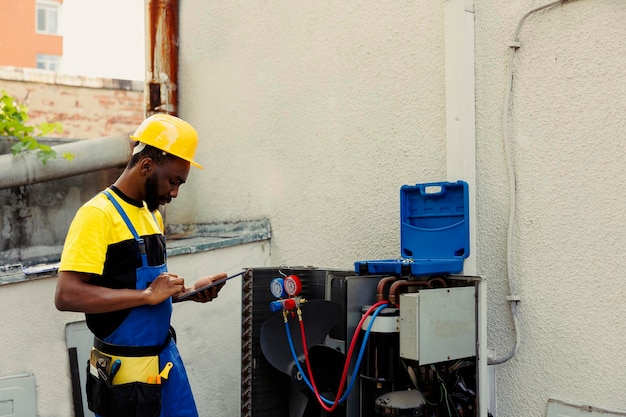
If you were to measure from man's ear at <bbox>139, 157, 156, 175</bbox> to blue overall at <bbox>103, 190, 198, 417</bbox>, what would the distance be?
0.58 ft

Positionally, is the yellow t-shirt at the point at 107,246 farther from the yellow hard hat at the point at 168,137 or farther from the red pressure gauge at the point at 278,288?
the red pressure gauge at the point at 278,288

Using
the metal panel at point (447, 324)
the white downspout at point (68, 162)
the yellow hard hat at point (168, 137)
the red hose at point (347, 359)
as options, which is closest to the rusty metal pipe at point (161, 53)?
the white downspout at point (68, 162)

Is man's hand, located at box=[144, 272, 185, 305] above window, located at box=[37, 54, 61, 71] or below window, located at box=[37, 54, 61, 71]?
below

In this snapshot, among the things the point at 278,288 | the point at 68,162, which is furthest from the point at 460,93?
the point at 68,162

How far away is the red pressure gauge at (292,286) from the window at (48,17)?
79.6 feet

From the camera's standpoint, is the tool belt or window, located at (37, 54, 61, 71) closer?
the tool belt

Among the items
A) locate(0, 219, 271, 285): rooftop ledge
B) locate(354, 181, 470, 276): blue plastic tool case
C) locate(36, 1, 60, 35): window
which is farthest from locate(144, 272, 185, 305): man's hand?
locate(36, 1, 60, 35): window

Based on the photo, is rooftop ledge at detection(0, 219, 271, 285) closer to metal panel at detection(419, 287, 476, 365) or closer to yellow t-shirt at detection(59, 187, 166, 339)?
yellow t-shirt at detection(59, 187, 166, 339)

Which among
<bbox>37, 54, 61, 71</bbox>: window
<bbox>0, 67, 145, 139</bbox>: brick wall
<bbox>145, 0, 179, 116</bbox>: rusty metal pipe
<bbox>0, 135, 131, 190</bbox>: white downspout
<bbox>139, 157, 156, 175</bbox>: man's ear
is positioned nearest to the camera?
<bbox>139, 157, 156, 175</bbox>: man's ear

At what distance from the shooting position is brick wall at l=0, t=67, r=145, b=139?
40.6 feet

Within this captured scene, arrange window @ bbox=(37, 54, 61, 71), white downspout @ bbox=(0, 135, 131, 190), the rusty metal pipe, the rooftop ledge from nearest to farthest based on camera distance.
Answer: the rooftop ledge
white downspout @ bbox=(0, 135, 131, 190)
the rusty metal pipe
window @ bbox=(37, 54, 61, 71)

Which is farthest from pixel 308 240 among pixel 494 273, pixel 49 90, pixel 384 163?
pixel 49 90

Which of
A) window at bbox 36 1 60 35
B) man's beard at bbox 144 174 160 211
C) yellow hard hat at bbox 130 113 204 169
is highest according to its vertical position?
window at bbox 36 1 60 35

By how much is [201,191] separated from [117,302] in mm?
3060
